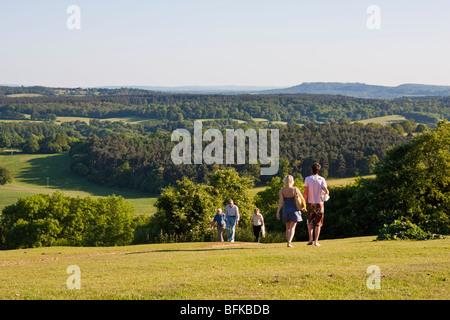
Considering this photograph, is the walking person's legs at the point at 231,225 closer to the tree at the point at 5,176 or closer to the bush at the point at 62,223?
the bush at the point at 62,223

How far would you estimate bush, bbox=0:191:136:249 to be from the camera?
189ft

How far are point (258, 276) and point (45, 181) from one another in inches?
6486

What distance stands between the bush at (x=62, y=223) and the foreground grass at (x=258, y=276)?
4145 centimetres

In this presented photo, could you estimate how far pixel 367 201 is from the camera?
40688 millimetres

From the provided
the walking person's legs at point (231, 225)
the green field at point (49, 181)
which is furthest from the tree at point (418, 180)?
the green field at point (49, 181)

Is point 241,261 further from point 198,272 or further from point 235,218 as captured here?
point 235,218

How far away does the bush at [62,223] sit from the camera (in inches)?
2265

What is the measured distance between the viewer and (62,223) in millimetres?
61781

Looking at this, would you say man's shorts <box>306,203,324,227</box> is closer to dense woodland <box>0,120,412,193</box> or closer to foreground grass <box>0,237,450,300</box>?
foreground grass <box>0,237,450,300</box>

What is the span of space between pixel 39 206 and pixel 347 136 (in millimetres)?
129162

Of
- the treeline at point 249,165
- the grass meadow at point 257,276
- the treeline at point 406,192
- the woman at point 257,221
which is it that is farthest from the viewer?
the treeline at point 249,165

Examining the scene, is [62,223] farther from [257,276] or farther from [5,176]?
[5,176]

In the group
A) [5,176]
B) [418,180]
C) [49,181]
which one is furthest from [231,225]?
[49,181]
